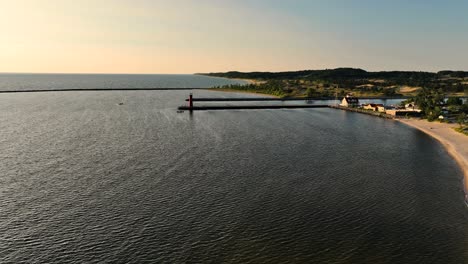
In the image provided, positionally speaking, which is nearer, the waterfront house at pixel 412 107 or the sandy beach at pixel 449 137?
the sandy beach at pixel 449 137

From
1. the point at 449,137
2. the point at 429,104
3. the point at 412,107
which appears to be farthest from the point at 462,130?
the point at 412,107

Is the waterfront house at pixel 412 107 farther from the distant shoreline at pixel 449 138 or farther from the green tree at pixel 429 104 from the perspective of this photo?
the distant shoreline at pixel 449 138

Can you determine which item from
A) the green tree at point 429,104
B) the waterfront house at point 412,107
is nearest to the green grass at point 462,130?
the green tree at point 429,104

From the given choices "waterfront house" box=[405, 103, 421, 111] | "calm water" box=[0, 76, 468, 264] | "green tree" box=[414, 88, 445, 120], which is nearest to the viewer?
"calm water" box=[0, 76, 468, 264]

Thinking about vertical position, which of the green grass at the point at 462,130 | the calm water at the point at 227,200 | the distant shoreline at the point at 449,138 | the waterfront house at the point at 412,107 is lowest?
the calm water at the point at 227,200

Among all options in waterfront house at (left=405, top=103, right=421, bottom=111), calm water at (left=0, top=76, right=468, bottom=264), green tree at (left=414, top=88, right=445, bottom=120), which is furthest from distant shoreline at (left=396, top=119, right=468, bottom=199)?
waterfront house at (left=405, top=103, right=421, bottom=111)

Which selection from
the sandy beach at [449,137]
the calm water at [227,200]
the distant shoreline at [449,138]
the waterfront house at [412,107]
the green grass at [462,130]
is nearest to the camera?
the calm water at [227,200]

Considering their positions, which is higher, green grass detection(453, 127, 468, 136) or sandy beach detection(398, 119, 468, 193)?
green grass detection(453, 127, 468, 136)

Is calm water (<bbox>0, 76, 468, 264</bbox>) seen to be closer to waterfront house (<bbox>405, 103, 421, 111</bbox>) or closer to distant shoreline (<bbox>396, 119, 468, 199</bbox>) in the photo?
distant shoreline (<bbox>396, 119, 468, 199</bbox>)

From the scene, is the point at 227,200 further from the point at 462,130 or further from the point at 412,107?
the point at 412,107
